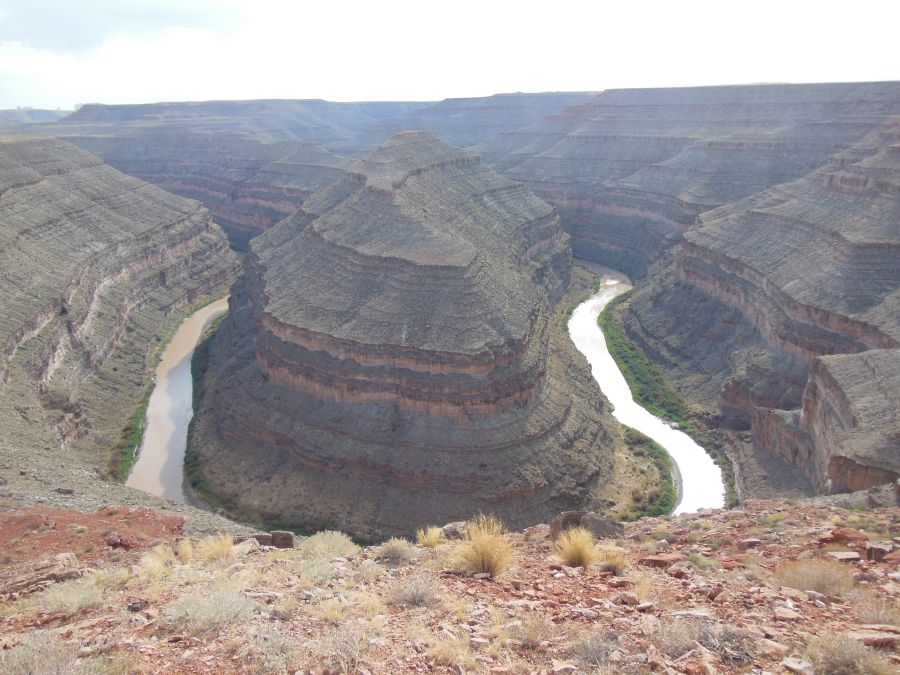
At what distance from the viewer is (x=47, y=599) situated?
1491 cm

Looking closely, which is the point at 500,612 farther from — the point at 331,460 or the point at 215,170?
the point at 215,170

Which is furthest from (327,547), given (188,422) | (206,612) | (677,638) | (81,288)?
(81,288)

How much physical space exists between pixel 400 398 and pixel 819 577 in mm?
31651

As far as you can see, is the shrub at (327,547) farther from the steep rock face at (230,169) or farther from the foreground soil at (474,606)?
the steep rock face at (230,169)

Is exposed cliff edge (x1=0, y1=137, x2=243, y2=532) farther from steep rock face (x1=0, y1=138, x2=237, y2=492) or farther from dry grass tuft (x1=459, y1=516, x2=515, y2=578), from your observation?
dry grass tuft (x1=459, y1=516, x2=515, y2=578)

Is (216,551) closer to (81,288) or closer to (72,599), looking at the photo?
(72,599)

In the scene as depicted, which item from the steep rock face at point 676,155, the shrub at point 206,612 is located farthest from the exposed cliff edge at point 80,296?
the steep rock face at point 676,155

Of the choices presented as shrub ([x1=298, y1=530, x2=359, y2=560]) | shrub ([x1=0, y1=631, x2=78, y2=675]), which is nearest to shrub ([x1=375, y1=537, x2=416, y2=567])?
shrub ([x1=298, y1=530, x2=359, y2=560])

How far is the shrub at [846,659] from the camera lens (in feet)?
32.9

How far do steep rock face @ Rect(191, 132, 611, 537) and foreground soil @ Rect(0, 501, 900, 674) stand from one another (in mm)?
19670

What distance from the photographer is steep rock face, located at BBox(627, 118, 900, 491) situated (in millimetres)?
35625

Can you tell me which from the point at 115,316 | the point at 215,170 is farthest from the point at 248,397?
the point at 215,170

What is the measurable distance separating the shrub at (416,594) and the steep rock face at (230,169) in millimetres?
102682

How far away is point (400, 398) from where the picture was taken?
1714 inches
